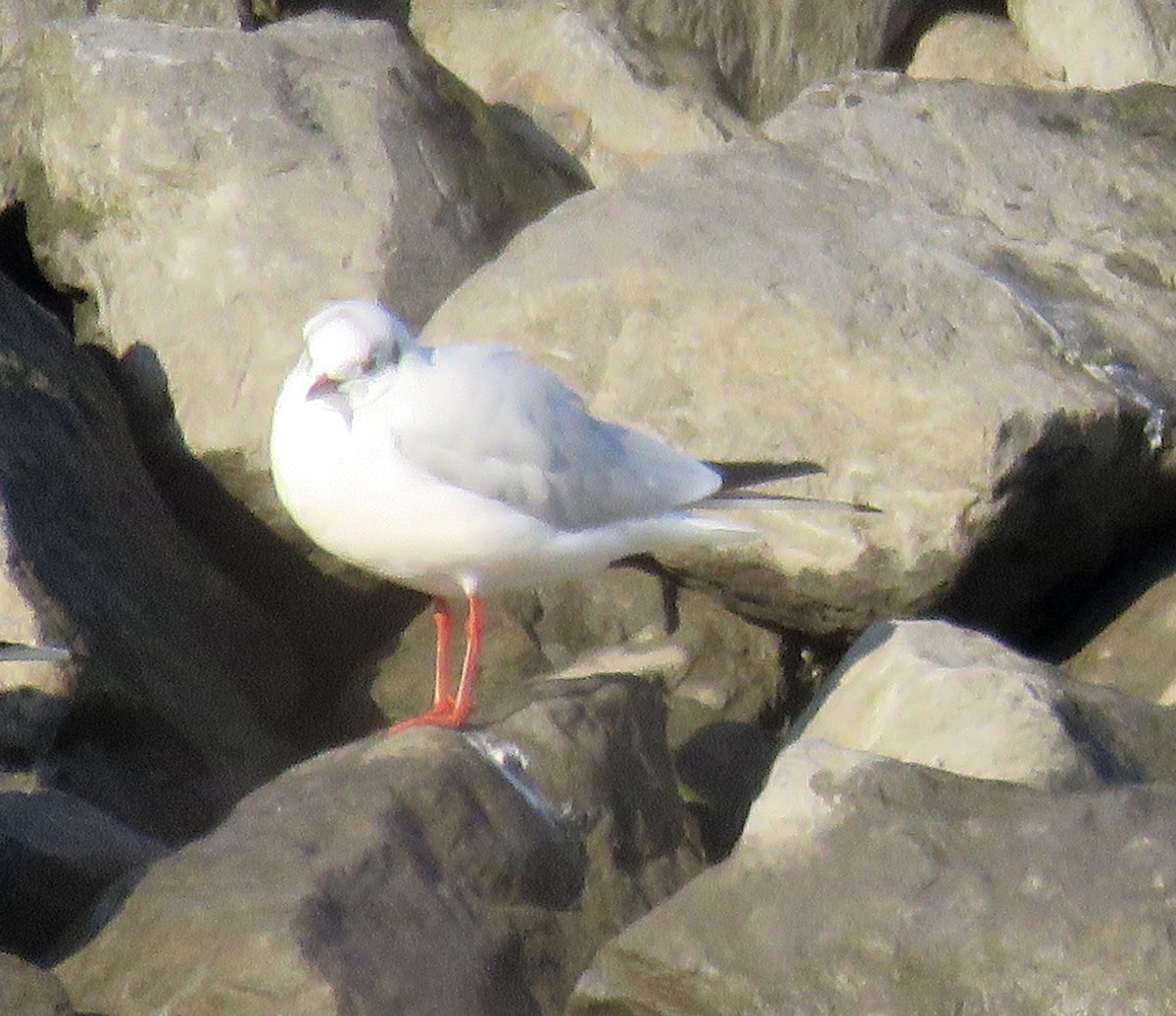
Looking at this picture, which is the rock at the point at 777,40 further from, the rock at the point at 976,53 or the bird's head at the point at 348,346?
the bird's head at the point at 348,346

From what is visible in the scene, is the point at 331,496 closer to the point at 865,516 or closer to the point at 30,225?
the point at 865,516

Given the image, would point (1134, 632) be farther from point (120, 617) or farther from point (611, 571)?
point (120, 617)

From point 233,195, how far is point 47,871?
11.1 ft

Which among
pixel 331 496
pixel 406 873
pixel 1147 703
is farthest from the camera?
pixel 1147 703

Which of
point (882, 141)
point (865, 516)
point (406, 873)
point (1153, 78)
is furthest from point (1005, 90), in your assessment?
point (406, 873)

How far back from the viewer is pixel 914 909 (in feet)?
15.5

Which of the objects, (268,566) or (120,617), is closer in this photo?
(120,617)

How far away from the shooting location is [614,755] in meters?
5.75

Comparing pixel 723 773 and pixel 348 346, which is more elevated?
pixel 348 346

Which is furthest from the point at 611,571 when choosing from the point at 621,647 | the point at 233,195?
the point at 233,195

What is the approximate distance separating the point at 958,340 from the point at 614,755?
220cm

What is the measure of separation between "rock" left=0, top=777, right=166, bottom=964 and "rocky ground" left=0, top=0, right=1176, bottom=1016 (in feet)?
0.04

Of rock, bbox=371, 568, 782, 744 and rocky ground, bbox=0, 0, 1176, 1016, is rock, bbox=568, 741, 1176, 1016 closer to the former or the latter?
rocky ground, bbox=0, 0, 1176, 1016

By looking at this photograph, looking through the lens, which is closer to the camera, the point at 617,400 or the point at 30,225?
the point at 617,400
